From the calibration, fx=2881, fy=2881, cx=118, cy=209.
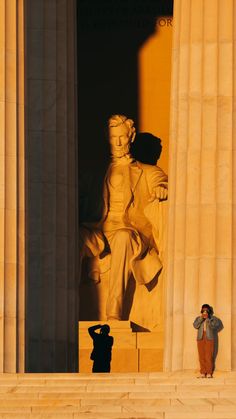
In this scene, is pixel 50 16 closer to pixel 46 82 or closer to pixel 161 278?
pixel 46 82

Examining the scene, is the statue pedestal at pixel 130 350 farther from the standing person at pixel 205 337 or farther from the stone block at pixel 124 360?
the standing person at pixel 205 337

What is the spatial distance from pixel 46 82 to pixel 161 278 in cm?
832

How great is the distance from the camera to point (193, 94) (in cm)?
6994

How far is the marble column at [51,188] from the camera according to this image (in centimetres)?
7156

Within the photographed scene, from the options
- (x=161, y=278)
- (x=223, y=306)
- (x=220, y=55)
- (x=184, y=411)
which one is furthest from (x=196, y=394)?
(x=161, y=278)

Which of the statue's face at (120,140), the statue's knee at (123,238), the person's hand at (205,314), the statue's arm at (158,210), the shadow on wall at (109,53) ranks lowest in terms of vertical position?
the person's hand at (205,314)

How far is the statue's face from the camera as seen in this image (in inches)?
3140

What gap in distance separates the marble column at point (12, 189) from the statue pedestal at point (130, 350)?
8.36 m

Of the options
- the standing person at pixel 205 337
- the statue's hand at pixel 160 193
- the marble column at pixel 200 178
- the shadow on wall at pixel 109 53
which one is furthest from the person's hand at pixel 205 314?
the shadow on wall at pixel 109 53

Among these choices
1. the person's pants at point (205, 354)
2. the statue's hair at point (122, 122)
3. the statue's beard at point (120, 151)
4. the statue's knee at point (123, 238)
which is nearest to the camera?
the person's pants at point (205, 354)

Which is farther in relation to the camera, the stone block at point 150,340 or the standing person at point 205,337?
the stone block at point 150,340

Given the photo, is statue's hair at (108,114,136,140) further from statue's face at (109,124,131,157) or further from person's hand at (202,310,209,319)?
person's hand at (202,310,209,319)

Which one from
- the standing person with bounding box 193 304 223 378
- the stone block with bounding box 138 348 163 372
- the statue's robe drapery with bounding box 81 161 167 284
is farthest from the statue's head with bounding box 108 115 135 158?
the standing person with bounding box 193 304 223 378

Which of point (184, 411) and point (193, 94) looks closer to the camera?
point (184, 411)
